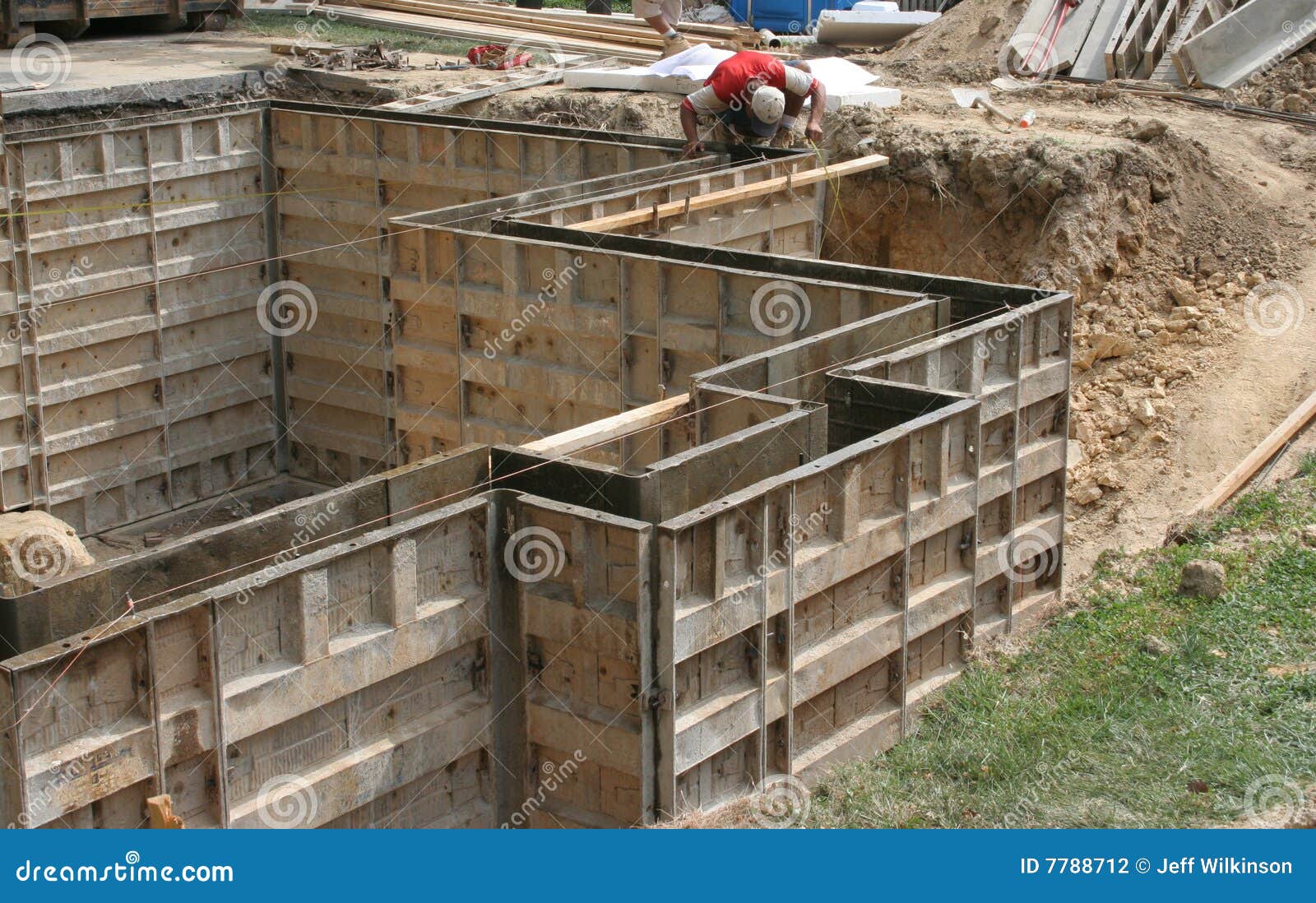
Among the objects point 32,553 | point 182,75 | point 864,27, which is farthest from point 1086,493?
point 864,27

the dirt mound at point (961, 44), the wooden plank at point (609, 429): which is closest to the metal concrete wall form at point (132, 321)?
the wooden plank at point (609, 429)

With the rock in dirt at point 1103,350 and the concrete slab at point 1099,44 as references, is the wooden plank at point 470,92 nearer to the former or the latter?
the concrete slab at point 1099,44

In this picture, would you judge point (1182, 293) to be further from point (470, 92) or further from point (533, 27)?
point (533, 27)

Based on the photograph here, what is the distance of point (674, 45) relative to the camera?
20.2 meters

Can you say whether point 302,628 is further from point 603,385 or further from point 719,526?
point 603,385

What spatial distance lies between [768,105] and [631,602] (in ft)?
28.7

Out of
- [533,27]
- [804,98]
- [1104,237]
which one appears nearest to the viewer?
[1104,237]

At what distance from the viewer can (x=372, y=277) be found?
54.4ft

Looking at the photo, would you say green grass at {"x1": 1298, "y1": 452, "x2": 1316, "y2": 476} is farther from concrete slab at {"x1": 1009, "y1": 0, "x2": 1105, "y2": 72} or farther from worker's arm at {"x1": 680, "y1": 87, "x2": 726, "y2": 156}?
concrete slab at {"x1": 1009, "y1": 0, "x2": 1105, "y2": 72}

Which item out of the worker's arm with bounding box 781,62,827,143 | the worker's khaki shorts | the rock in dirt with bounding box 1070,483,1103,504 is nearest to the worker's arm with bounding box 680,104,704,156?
the worker's arm with bounding box 781,62,827,143

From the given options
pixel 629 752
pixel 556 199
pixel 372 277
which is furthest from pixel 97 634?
pixel 372 277

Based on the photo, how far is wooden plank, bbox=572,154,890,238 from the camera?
13148mm

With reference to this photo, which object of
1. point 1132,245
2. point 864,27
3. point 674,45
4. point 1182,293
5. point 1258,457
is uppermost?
point 864,27

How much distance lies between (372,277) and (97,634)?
10.4 meters
